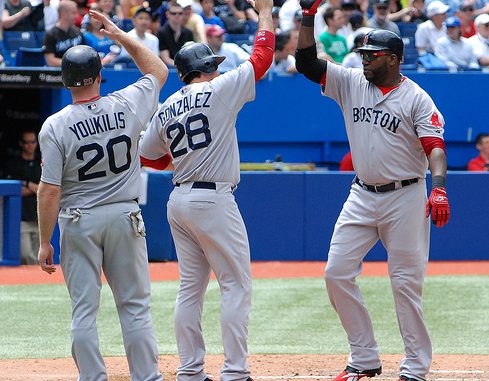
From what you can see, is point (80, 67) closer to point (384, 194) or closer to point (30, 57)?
point (384, 194)

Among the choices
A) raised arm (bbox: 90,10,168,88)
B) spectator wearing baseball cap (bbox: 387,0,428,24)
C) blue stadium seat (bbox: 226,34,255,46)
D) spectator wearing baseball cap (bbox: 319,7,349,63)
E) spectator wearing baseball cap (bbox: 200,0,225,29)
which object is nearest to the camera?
raised arm (bbox: 90,10,168,88)

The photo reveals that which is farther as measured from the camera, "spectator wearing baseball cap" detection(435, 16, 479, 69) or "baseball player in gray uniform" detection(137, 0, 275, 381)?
"spectator wearing baseball cap" detection(435, 16, 479, 69)

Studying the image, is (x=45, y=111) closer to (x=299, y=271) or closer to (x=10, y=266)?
(x=10, y=266)

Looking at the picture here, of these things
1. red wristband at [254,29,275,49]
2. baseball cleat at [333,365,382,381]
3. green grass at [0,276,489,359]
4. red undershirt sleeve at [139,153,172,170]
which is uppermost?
red wristband at [254,29,275,49]

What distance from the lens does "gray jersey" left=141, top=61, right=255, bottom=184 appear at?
580 cm

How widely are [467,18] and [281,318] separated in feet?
29.2

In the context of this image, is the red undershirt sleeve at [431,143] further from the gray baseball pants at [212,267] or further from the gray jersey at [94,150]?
the gray jersey at [94,150]

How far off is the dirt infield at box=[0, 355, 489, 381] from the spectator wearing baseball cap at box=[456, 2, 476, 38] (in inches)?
391

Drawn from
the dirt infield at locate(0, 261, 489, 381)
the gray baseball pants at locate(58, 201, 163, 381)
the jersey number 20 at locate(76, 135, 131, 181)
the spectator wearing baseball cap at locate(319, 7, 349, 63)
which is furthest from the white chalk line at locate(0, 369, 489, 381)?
the spectator wearing baseball cap at locate(319, 7, 349, 63)

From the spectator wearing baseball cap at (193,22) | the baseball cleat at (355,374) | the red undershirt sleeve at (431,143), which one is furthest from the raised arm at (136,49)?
the spectator wearing baseball cap at (193,22)

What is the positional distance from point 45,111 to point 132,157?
7.94 meters

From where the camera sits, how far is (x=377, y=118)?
605cm

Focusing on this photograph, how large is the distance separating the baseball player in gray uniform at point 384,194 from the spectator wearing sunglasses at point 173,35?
25.2ft

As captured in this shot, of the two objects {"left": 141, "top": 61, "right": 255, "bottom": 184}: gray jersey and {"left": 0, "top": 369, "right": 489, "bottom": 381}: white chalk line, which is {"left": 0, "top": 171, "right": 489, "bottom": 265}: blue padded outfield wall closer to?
{"left": 0, "top": 369, "right": 489, "bottom": 381}: white chalk line
